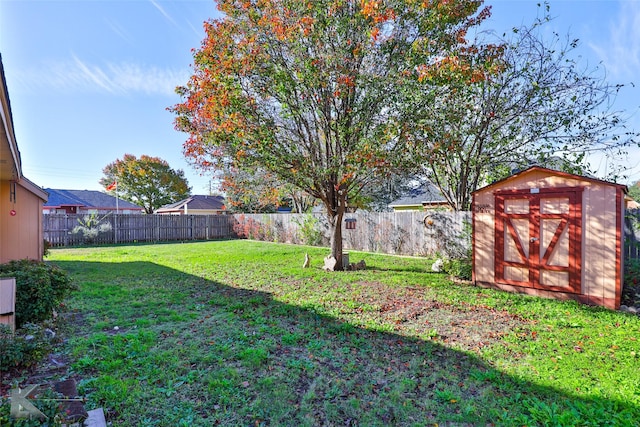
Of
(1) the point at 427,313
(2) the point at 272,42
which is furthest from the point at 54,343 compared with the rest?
(2) the point at 272,42

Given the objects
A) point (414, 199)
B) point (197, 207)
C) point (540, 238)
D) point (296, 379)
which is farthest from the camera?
point (197, 207)

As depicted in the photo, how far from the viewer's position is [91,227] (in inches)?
609

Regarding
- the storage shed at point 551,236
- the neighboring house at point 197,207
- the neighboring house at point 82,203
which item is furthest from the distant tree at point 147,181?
the storage shed at point 551,236

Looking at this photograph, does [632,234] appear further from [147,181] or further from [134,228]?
[147,181]

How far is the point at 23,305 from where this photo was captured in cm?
371

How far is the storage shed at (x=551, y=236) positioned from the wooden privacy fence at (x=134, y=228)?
1568cm

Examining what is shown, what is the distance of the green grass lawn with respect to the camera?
2.43 metres

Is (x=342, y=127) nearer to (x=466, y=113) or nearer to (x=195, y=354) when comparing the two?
(x=466, y=113)

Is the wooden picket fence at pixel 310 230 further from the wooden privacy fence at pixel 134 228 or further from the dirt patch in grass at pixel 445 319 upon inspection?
the dirt patch in grass at pixel 445 319

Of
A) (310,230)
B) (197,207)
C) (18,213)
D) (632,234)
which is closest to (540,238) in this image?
(632,234)

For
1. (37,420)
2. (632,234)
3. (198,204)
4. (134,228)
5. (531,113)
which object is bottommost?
(37,420)

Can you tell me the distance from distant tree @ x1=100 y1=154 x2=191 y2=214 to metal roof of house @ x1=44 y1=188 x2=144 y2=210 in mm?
1196

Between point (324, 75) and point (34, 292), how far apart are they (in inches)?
221

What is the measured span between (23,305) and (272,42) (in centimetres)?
595
